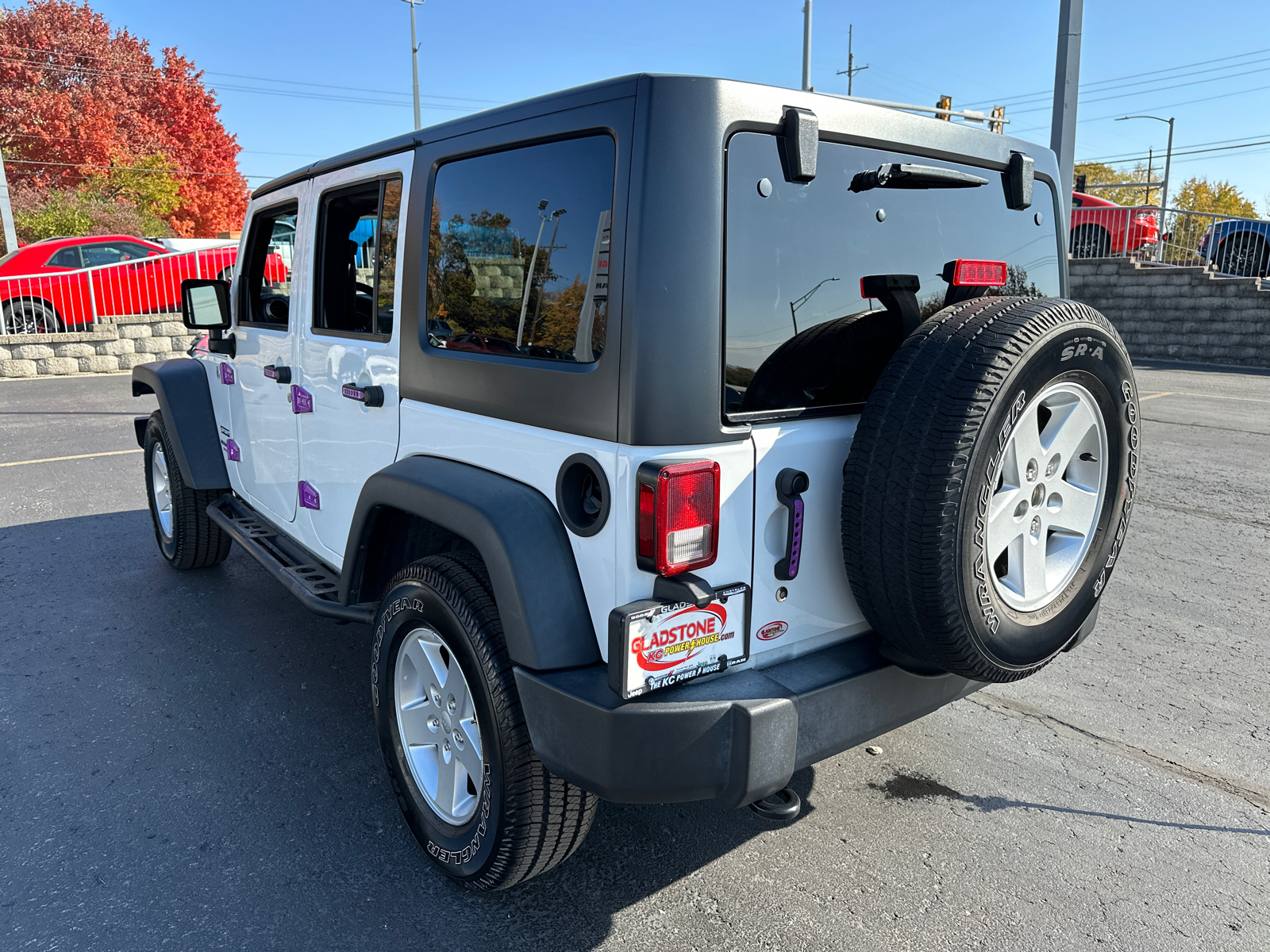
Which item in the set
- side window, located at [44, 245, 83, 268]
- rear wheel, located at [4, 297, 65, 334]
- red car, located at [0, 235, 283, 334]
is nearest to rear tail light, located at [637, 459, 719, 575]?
red car, located at [0, 235, 283, 334]

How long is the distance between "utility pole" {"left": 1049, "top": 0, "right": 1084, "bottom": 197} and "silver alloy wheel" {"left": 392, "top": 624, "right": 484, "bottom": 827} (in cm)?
763

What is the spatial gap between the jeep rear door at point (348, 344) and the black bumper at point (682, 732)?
1173mm

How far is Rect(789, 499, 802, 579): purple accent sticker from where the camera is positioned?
220 centimetres

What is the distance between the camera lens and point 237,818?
282 cm

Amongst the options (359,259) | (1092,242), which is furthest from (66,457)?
(1092,242)

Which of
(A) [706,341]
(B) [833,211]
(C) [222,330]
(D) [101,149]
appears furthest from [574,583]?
(D) [101,149]

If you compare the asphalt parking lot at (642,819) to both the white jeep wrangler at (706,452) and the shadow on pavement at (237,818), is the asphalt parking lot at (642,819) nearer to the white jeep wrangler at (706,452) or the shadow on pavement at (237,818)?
the shadow on pavement at (237,818)

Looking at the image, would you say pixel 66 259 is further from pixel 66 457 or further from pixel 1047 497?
pixel 1047 497

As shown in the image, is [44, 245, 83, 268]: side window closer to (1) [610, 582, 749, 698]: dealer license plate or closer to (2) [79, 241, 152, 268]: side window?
(2) [79, 241, 152, 268]: side window

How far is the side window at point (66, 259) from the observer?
15469 millimetres

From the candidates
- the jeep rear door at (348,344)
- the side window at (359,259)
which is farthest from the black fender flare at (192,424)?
the side window at (359,259)

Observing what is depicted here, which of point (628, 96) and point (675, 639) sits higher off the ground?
point (628, 96)

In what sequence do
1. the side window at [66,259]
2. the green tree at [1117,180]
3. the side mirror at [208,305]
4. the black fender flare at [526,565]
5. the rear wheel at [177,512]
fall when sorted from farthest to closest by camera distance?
the green tree at [1117,180] < the side window at [66,259] < the rear wheel at [177,512] < the side mirror at [208,305] < the black fender flare at [526,565]

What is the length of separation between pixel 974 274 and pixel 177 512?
4.25 metres
